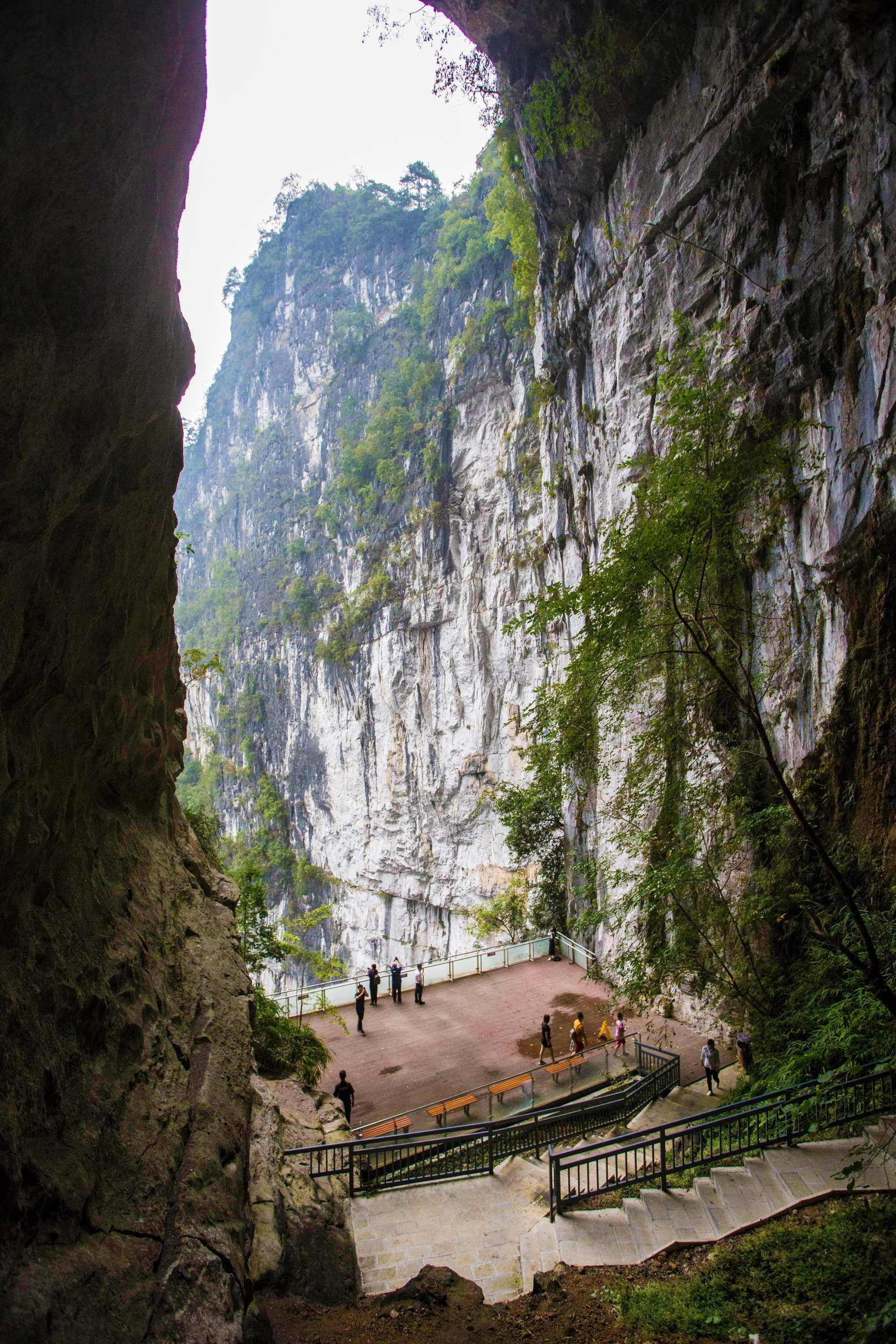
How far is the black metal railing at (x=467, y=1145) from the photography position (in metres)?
7.53

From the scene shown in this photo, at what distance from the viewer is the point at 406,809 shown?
32188 millimetres

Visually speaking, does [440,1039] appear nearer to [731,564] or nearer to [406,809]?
[731,564]

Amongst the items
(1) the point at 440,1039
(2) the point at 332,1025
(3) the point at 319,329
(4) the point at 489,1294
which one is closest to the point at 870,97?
(4) the point at 489,1294

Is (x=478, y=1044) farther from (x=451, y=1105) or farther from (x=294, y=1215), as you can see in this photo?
(x=294, y=1215)

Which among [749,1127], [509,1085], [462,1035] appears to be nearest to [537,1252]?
[749,1127]

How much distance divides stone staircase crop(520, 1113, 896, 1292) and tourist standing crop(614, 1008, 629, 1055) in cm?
467

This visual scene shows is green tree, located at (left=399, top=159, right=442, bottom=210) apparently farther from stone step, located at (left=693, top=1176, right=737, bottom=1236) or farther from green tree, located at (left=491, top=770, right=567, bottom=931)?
stone step, located at (left=693, top=1176, right=737, bottom=1236)

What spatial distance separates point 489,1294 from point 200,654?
38.1 ft

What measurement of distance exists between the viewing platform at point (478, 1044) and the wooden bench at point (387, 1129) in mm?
25

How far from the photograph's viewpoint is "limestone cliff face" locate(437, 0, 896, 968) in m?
8.20

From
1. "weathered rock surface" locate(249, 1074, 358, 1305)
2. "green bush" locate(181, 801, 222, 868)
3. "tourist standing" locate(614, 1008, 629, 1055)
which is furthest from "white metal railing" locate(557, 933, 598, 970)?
"weathered rock surface" locate(249, 1074, 358, 1305)

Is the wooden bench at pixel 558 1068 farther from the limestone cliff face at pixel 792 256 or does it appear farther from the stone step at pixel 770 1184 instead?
the limestone cliff face at pixel 792 256

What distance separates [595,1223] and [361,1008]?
22.9ft

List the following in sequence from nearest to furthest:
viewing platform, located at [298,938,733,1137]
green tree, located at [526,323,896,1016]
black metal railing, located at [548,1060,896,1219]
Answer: black metal railing, located at [548,1060,896,1219] → green tree, located at [526,323,896,1016] → viewing platform, located at [298,938,733,1137]
